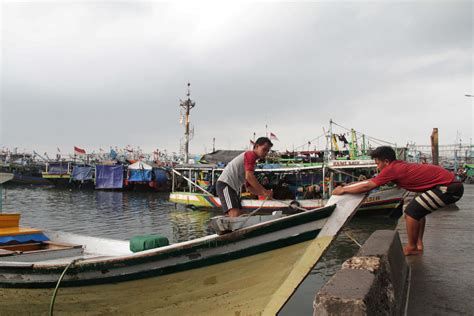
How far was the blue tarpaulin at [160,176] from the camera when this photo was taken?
134ft

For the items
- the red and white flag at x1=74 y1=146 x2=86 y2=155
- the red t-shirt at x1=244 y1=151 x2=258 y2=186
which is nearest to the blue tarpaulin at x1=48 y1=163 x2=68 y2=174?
the red and white flag at x1=74 y1=146 x2=86 y2=155

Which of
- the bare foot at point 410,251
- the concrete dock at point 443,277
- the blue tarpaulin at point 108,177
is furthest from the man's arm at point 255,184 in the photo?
the blue tarpaulin at point 108,177

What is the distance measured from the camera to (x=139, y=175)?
40.8 m

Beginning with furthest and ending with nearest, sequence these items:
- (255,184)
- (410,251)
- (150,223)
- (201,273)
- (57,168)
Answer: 1. (57,168)
2. (150,223)
3. (410,251)
4. (255,184)
5. (201,273)

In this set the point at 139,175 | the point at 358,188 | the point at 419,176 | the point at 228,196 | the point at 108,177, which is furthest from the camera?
the point at 108,177

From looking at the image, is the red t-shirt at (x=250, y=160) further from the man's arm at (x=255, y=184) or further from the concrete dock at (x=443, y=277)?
the concrete dock at (x=443, y=277)

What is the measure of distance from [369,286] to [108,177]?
4250 cm

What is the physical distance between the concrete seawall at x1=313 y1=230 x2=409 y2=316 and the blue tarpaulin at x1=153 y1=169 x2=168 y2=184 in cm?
3747

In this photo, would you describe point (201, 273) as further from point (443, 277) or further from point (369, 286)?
point (443, 277)

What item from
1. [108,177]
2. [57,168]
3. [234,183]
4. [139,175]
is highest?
[234,183]

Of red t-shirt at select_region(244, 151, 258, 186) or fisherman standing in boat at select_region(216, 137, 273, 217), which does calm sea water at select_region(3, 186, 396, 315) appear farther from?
red t-shirt at select_region(244, 151, 258, 186)

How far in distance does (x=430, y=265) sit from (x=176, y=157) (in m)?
48.4

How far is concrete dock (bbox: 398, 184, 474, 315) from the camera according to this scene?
11.3 ft

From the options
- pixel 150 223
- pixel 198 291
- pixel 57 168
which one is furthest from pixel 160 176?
pixel 198 291
